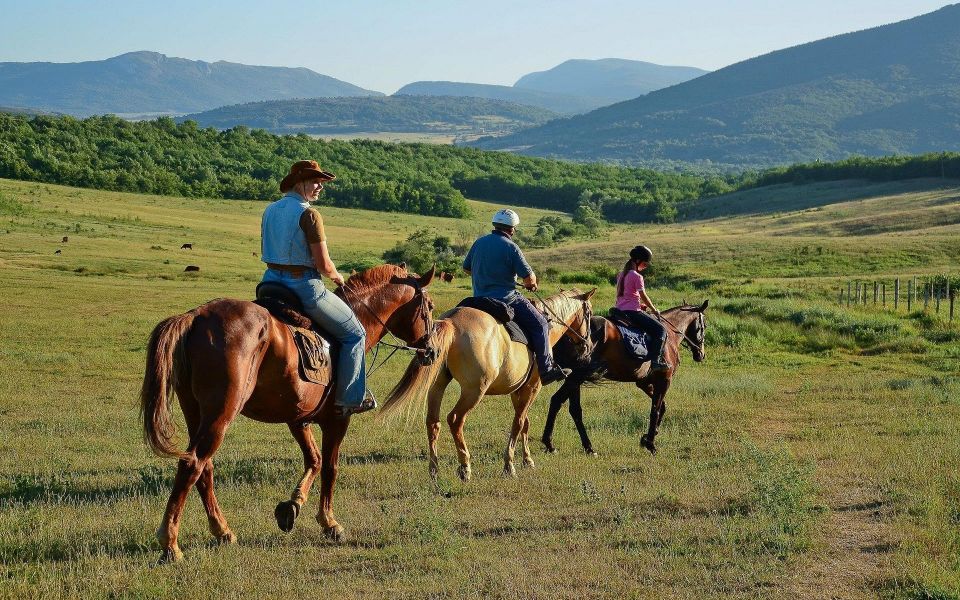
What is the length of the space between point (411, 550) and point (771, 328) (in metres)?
21.3

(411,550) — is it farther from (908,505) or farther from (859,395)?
(859,395)

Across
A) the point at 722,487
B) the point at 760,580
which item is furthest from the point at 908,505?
the point at 760,580

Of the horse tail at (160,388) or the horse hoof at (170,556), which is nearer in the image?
the horse tail at (160,388)

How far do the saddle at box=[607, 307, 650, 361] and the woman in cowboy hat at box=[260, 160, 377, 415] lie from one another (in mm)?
5194

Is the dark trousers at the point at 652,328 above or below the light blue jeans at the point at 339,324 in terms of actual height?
below

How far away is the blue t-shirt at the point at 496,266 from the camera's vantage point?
10.9 meters

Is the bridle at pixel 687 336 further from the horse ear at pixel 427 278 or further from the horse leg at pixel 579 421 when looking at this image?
the horse ear at pixel 427 278

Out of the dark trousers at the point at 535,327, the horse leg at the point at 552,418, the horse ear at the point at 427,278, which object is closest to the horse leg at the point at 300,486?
the horse ear at the point at 427,278

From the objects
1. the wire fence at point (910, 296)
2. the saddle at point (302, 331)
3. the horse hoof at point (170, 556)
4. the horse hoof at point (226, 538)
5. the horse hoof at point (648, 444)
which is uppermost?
the saddle at point (302, 331)

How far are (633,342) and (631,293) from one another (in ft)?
2.12

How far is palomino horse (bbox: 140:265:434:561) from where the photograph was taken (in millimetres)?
7023

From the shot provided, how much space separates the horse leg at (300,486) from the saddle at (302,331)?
583 mm

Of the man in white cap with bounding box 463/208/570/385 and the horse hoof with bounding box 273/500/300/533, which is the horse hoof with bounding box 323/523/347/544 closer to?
the horse hoof with bounding box 273/500/300/533

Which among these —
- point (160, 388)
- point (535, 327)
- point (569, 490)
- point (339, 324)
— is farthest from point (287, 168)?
point (160, 388)
